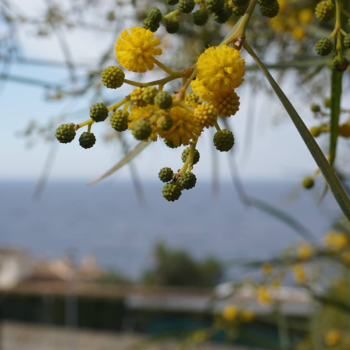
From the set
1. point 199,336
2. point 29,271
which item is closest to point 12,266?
point 29,271

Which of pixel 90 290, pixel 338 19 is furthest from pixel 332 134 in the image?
pixel 90 290

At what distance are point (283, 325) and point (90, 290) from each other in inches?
367

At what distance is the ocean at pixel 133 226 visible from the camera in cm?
1738

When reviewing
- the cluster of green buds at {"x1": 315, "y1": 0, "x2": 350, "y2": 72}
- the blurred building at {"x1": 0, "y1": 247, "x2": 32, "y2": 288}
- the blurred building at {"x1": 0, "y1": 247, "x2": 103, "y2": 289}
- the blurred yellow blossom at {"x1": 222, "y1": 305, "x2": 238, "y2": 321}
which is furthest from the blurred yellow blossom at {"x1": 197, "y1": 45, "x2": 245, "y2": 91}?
the blurred building at {"x1": 0, "y1": 247, "x2": 32, "y2": 288}

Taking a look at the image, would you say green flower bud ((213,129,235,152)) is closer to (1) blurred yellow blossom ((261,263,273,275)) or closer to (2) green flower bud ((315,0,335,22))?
(2) green flower bud ((315,0,335,22))

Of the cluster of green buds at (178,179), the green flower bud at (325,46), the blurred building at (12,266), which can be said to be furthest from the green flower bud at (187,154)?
the blurred building at (12,266)

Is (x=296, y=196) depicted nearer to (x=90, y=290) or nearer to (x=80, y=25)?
(x=80, y=25)

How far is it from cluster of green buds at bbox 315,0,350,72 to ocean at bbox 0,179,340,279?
14091 mm

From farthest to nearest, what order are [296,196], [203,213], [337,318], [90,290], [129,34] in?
[203,213] → [90,290] → [337,318] → [296,196] → [129,34]

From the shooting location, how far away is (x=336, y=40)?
0.32 meters

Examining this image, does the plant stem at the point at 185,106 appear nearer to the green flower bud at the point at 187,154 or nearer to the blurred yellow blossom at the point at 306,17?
the green flower bud at the point at 187,154

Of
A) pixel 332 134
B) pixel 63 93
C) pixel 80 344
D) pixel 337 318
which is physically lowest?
pixel 80 344

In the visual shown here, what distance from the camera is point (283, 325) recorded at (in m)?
1.19

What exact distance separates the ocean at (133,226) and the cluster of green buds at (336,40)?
14091mm
